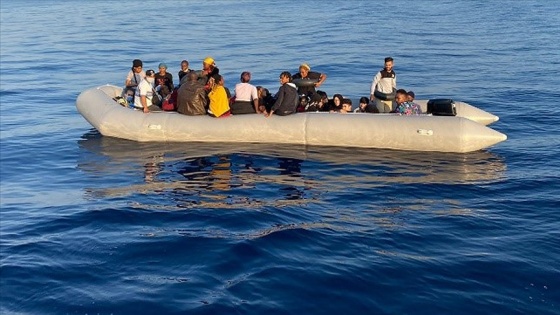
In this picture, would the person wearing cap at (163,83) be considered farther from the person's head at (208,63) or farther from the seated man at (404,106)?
the seated man at (404,106)

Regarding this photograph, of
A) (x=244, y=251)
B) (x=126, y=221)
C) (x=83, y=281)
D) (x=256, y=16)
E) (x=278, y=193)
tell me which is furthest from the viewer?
(x=256, y=16)

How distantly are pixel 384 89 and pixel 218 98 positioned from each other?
369 centimetres

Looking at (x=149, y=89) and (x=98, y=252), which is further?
(x=149, y=89)

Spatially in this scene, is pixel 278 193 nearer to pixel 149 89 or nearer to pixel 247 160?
pixel 247 160

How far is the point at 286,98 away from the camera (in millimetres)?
15797

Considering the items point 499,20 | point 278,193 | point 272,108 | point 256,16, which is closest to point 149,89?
point 272,108

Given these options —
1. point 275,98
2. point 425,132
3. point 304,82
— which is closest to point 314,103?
point 304,82

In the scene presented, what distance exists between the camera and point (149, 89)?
17.4 m

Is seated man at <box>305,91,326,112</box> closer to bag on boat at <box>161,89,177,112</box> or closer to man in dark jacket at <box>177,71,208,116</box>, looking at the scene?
man in dark jacket at <box>177,71,208,116</box>

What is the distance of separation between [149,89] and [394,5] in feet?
113

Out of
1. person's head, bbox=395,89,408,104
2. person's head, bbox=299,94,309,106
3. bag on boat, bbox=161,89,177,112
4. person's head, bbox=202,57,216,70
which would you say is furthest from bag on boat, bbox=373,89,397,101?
bag on boat, bbox=161,89,177,112

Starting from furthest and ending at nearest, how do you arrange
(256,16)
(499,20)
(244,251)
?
(256,16), (499,20), (244,251)

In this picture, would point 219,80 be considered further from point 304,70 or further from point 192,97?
point 304,70

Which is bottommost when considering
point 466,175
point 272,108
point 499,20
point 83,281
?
point 83,281
